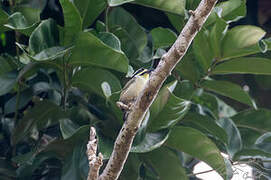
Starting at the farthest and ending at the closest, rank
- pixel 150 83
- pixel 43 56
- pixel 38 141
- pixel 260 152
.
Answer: pixel 38 141 → pixel 260 152 → pixel 43 56 → pixel 150 83

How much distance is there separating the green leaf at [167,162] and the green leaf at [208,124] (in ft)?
0.63

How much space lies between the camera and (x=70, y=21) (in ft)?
6.57

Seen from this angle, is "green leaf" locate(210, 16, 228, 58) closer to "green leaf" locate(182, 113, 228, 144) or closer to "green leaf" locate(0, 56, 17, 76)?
"green leaf" locate(182, 113, 228, 144)

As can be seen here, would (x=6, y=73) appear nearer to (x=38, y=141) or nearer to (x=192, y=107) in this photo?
(x=38, y=141)

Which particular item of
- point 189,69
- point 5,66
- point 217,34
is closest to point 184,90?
point 189,69

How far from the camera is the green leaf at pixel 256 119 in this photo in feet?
7.75

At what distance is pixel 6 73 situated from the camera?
2.10m

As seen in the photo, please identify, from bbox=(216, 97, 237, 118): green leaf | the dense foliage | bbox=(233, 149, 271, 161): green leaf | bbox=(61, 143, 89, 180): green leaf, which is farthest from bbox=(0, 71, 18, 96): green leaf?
bbox=(216, 97, 237, 118): green leaf

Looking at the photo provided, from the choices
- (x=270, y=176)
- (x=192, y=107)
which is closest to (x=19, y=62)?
(x=192, y=107)

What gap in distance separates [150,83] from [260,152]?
35.0 inches

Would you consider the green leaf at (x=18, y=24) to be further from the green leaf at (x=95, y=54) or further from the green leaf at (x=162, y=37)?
the green leaf at (x=162, y=37)

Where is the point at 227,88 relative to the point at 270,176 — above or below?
above

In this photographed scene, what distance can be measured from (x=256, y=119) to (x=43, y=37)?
1.03 metres

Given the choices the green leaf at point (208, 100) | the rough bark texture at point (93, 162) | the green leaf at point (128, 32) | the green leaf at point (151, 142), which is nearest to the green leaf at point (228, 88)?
the green leaf at point (208, 100)
